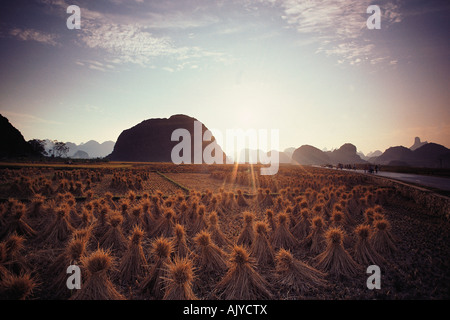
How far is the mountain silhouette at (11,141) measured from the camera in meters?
93.2

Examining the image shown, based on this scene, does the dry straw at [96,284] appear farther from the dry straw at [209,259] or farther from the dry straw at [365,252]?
the dry straw at [365,252]

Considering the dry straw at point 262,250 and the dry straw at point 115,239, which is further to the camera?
the dry straw at point 115,239

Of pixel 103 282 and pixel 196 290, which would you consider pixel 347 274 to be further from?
pixel 103 282

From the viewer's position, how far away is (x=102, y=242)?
7.81 m

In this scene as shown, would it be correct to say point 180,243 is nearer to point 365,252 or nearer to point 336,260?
point 336,260

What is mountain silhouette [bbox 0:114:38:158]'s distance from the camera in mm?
93250

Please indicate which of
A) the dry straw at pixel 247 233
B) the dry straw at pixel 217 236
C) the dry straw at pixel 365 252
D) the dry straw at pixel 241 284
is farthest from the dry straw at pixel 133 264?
the dry straw at pixel 365 252

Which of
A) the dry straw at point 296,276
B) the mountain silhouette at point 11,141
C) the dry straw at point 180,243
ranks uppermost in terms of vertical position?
the mountain silhouette at point 11,141

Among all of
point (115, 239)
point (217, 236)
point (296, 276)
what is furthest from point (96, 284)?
point (296, 276)

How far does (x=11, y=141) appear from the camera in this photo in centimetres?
9750

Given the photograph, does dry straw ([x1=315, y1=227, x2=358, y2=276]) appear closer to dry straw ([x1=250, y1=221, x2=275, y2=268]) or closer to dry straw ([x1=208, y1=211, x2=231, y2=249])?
dry straw ([x1=250, y1=221, x2=275, y2=268])

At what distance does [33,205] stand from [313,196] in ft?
55.9

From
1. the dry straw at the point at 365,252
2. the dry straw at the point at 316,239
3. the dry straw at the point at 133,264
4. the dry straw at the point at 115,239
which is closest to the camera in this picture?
the dry straw at the point at 133,264
